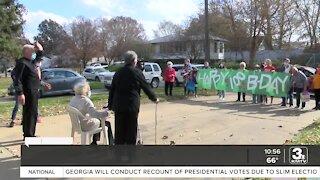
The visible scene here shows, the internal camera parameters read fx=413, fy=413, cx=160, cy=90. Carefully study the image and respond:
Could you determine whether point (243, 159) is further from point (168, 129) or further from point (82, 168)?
point (168, 129)

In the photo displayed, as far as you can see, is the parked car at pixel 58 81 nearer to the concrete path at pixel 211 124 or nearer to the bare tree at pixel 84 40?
the concrete path at pixel 211 124

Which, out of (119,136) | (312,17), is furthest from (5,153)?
(312,17)

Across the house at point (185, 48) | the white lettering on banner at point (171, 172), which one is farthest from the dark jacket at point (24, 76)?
the house at point (185, 48)

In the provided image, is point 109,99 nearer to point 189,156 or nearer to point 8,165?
point 8,165

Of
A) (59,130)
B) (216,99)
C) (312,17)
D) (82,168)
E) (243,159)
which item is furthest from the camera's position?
(312,17)

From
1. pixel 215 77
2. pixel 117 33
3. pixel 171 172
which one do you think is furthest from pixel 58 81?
pixel 117 33

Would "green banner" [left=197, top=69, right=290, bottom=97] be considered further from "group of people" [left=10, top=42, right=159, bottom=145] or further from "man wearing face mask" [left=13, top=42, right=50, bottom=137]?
"man wearing face mask" [left=13, top=42, right=50, bottom=137]

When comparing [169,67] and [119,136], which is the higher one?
[169,67]

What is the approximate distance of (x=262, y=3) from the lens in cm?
3725

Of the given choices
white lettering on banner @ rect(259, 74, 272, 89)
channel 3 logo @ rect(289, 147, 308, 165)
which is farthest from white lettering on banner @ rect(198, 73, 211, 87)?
channel 3 logo @ rect(289, 147, 308, 165)

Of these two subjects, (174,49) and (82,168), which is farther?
(174,49)

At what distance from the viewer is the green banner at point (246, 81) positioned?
578 inches

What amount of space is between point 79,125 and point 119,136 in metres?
0.85

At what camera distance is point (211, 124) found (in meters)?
10.2
